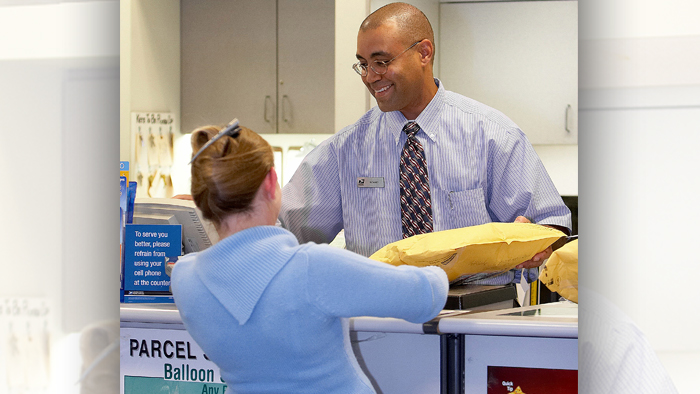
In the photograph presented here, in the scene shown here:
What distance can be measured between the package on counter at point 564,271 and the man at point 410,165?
296 millimetres

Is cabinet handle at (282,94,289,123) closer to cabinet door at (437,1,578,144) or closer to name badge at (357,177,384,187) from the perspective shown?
cabinet door at (437,1,578,144)

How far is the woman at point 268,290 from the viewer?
108 centimetres

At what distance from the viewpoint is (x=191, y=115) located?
369 cm

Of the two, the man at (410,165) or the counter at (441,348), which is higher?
the man at (410,165)

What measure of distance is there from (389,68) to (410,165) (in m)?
0.29

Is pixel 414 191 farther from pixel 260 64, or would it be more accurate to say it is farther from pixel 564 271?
pixel 260 64

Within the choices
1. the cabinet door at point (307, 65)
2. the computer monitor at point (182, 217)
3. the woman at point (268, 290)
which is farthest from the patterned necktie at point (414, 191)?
the cabinet door at point (307, 65)

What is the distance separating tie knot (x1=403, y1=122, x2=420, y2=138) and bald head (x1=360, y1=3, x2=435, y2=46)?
23cm
